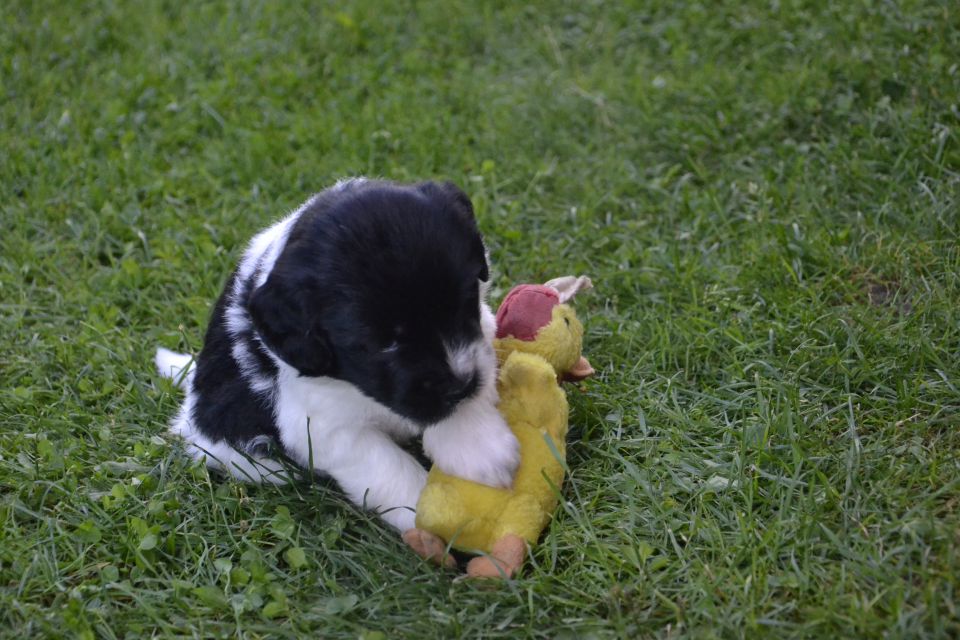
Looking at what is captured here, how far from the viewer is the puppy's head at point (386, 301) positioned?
2.96 m

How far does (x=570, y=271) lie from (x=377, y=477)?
5.75 feet

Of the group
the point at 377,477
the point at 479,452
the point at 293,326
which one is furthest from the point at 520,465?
the point at 293,326

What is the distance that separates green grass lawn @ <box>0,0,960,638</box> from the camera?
120 inches

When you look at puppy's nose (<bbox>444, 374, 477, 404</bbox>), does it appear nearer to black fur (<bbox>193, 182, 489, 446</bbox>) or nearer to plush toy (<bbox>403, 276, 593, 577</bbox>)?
black fur (<bbox>193, 182, 489, 446</bbox>)

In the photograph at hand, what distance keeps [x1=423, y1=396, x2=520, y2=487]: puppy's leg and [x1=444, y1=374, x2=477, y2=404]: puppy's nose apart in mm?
107

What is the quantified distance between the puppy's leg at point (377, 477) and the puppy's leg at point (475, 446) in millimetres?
163

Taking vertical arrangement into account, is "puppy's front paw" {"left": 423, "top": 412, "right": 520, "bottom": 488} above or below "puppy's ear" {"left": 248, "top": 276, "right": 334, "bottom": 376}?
below

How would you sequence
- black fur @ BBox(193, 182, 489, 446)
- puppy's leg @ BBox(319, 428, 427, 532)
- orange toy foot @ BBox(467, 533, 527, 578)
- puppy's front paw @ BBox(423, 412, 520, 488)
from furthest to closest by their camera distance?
1. puppy's leg @ BBox(319, 428, 427, 532)
2. puppy's front paw @ BBox(423, 412, 520, 488)
3. orange toy foot @ BBox(467, 533, 527, 578)
4. black fur @ BBox(193, 182, 489, 446)

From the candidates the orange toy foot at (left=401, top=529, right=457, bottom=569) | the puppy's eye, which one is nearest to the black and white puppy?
the puppy's eye

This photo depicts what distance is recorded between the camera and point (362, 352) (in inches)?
121

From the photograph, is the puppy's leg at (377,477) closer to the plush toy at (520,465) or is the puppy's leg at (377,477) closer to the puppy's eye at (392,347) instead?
→ the plush toy at (520,465)

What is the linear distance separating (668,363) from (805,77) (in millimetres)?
2378

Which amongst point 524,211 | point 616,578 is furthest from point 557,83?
point 616,578

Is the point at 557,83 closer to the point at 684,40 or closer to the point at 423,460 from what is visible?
the point at 684,40
